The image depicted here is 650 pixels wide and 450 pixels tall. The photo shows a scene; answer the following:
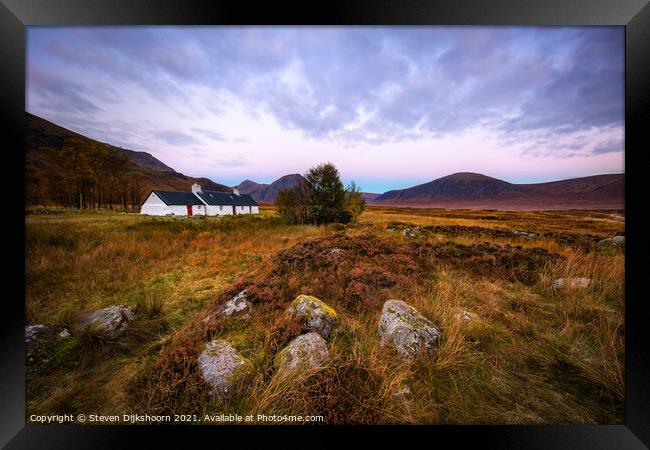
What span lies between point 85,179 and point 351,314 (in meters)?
5.77

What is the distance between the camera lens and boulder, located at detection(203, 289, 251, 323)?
8.30ft

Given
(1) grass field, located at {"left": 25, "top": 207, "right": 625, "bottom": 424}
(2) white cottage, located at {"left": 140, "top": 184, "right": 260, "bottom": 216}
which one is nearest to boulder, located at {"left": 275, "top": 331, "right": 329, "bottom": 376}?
(1) grass field, located at {"left": 25, "top": 207, "right": 625, "bottom": 424}

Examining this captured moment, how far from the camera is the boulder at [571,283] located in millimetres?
2906

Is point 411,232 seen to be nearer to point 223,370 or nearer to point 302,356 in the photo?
point 302,356

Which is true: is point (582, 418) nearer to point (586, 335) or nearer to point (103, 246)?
point (586, 335)

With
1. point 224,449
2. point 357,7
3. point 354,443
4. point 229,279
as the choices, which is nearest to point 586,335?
point 354,443

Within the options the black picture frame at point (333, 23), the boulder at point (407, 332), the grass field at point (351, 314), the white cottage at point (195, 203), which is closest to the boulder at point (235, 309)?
the grass field at point (351, 314)

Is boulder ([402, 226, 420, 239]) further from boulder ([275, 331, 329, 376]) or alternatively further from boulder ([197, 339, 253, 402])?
boulder ([197, 339, 253, 402])

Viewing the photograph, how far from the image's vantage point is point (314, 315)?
2.32 m

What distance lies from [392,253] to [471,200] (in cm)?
237

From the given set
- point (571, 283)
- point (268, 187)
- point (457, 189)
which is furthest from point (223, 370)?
point (457, 189)

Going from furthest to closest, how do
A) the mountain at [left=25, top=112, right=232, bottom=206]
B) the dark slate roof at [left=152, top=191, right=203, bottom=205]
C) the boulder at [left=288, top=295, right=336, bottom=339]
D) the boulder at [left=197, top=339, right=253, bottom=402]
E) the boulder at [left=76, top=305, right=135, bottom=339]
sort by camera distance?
the dark slate roof at [left=152, top=191, right=203, bottom=205], the mountain at [left=25, top=112, right=232, bottom=206], the boulder at [left=76, top=305, right=135, bottom=339], the boulder at [left=288, top=295, right=336, bottom=339], the boulder at [left=197, top=339, right=253, bottom=402]

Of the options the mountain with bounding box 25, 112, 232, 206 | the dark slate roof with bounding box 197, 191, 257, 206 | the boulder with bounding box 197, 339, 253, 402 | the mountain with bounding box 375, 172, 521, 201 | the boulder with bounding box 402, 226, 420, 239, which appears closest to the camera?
the boulder with bounding box 197, 339, 253, 402

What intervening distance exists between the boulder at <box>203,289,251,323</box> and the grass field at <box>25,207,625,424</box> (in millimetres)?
122
